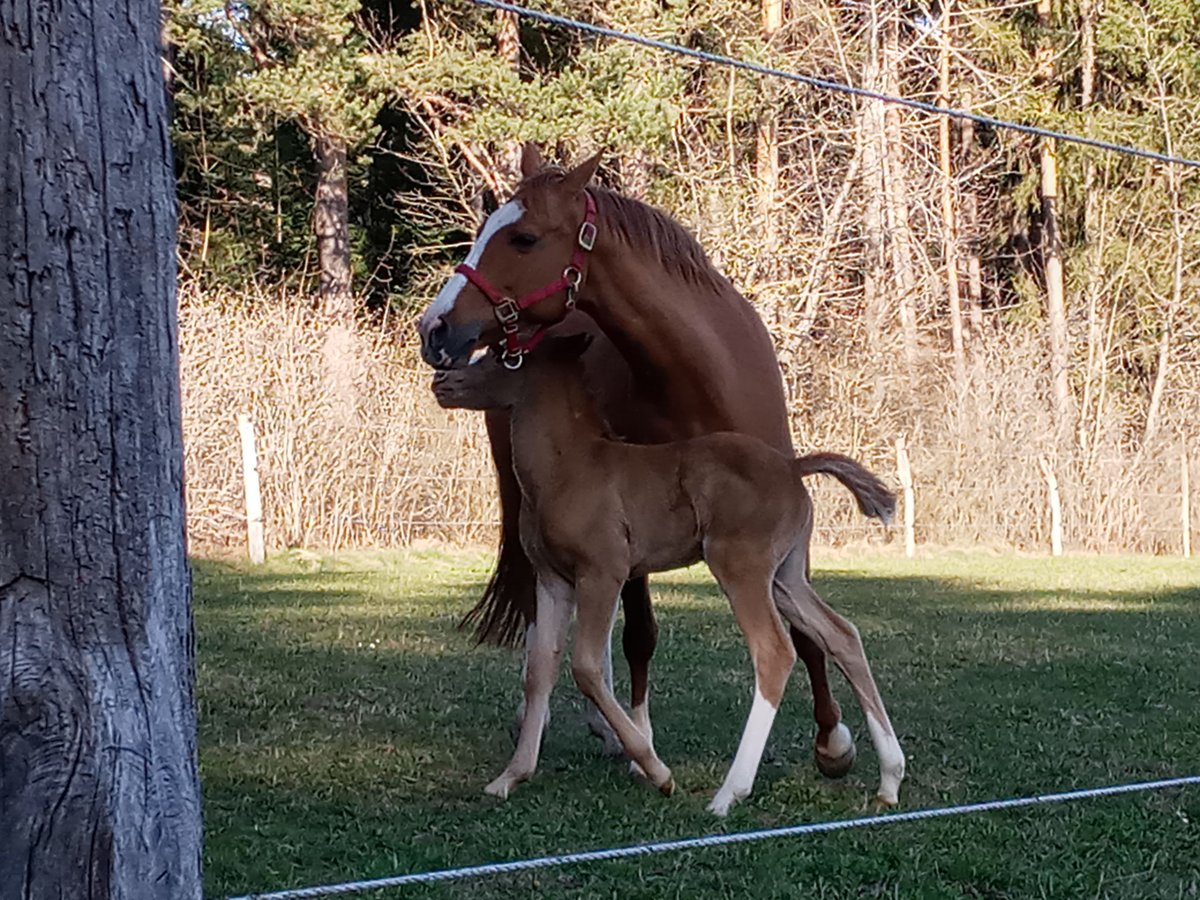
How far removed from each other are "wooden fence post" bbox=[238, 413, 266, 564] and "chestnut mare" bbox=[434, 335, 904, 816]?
11.3m

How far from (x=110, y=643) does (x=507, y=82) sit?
62.5 feet

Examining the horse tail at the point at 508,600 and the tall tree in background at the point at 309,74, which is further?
the tall tree in background at the point at 309,74

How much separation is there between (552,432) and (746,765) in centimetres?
138

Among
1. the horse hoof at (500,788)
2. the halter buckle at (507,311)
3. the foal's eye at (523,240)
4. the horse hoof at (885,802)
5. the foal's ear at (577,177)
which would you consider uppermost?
the foal's ear at (577,177)

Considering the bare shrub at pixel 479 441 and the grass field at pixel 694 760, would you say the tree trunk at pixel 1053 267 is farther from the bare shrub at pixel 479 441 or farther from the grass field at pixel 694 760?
the grass field at pixel 694 760

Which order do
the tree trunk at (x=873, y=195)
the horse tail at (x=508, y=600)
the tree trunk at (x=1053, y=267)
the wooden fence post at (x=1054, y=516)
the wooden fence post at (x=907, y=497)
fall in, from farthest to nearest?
the tree trunk at (x=1053, y=267)
the tree trunk at (x=873, y=195)
the wooden fence post at (x=1054, y=516)
the wooden fence post at (x=907, y=497)
the horse tail at (x=508, y=600)

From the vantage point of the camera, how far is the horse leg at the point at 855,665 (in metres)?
5.29

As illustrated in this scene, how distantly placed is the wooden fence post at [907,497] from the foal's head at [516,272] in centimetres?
1652

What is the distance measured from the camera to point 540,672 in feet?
17.9

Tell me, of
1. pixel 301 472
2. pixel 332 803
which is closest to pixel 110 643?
pixel 332 803

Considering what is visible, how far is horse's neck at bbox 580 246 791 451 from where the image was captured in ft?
18.2

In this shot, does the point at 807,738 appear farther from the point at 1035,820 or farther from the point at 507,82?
the point at 507,82

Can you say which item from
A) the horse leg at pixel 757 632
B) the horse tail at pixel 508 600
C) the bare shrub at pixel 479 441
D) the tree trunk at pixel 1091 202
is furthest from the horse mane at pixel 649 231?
the tree trunk at pixel 1091 202

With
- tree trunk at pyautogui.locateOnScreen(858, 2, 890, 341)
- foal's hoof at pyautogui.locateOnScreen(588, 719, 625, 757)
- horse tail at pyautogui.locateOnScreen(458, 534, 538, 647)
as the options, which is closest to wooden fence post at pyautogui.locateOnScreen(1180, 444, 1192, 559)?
tree trunk at pyautogui.locateOnScreen(858, 2, 890, 341)
